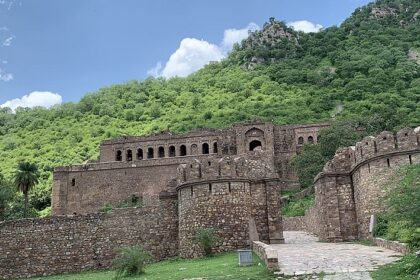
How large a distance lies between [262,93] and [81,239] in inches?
3473

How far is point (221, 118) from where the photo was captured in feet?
297

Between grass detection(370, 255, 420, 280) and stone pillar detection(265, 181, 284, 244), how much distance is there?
7.83 meters

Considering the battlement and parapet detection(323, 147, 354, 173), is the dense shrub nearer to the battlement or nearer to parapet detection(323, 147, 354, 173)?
the battlement

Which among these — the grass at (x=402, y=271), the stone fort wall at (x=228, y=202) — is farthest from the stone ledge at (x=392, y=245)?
the stone fort wall at (x=228, y=202)

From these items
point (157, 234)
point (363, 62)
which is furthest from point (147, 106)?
point (157, 234)

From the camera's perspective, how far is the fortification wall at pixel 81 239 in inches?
803

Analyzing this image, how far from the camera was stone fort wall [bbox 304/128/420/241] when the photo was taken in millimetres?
17391

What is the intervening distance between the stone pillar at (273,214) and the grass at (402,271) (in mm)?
7831

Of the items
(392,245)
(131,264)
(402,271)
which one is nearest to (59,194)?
(131,264)

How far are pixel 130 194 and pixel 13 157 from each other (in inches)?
1756

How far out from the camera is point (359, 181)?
19.0 m

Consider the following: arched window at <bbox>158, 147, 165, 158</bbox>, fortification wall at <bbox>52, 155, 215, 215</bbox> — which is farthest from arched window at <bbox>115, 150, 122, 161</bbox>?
fortification wall at <bbox>52, 155, 215, 215</bbox>

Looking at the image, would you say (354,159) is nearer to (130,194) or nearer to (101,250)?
(101,250)

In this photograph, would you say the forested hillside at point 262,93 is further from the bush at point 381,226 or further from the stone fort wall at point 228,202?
the bush at point 381,226
